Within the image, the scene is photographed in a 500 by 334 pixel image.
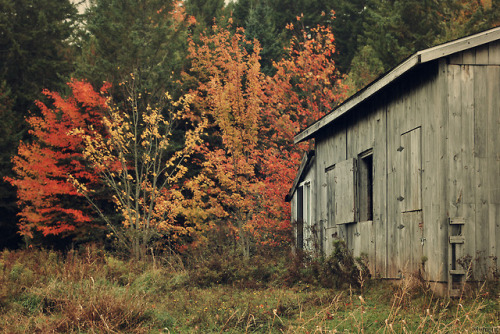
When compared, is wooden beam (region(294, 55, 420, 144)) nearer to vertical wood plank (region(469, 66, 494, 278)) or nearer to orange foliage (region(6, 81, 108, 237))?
vertical wood plank (region(469, 66, 494, 278))

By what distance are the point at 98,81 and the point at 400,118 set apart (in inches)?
730

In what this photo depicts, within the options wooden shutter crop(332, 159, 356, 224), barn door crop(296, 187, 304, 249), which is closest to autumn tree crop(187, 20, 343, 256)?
barn door crop(296, 187, 304, 249)

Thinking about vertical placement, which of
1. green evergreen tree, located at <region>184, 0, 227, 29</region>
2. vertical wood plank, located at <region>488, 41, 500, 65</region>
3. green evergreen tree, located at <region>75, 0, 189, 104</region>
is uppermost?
green evergreen tree, located at <region>184, 0, 227, 29</region>

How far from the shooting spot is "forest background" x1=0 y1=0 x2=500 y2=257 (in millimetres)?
22734

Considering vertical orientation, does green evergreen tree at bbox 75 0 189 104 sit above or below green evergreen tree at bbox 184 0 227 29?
below

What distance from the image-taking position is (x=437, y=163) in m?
9.75

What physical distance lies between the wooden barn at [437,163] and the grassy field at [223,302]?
57cm

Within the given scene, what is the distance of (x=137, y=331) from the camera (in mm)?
8297

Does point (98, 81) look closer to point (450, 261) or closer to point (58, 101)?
point (58, 101)

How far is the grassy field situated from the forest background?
4192 mm

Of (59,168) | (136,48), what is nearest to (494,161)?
(59,168)

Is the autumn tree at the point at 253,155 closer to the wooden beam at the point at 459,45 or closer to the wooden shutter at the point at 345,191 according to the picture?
the wooden shutter at the point at 345,191

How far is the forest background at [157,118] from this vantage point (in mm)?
22734

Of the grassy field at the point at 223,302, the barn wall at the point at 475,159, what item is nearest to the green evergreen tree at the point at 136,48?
the grassy field at the point at 223,302
